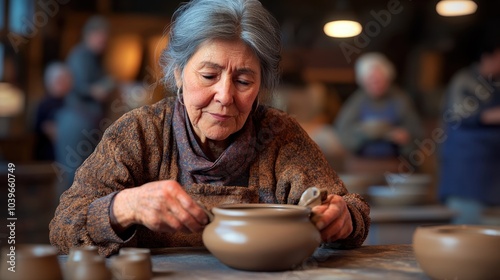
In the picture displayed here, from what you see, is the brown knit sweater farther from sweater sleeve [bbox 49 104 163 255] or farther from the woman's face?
the woman's face

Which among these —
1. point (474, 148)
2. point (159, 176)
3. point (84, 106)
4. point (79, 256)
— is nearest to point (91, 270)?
point (79, 256)

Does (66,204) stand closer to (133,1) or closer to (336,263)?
(336,263)

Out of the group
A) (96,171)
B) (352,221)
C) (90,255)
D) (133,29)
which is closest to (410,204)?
(352,221)

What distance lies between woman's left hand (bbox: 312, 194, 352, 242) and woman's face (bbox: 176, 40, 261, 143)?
14.1 inches

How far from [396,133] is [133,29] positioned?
336 cm

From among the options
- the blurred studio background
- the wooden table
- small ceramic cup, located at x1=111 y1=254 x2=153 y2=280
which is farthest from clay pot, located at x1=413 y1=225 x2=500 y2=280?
the blurred studio background

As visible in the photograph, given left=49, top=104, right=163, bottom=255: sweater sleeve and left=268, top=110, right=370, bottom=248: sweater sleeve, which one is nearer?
left=49, top=104, right=163, bottom=255: sweater sleeve

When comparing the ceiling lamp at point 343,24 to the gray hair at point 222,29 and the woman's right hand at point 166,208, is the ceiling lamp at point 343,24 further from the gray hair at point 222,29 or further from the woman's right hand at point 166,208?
the woman's right hand at point 166,208

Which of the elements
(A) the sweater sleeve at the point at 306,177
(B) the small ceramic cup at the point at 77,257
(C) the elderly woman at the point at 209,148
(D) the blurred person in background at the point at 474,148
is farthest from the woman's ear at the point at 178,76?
(D) the blurred person in background at the point at 474,148

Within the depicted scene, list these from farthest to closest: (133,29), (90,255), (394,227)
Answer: (133,29)
(394,227)
(90,255)

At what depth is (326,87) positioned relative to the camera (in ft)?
25.4

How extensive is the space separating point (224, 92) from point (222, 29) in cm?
18

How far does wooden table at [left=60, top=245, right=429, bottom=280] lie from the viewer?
1.50m

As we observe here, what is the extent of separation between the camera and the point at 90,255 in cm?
139
